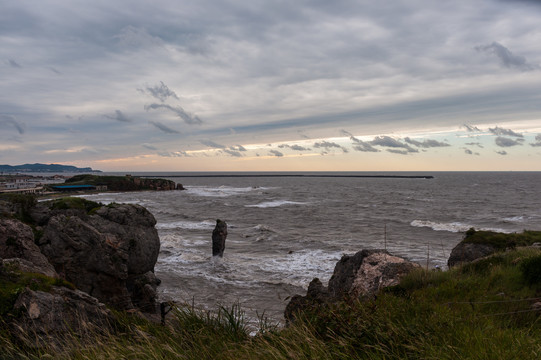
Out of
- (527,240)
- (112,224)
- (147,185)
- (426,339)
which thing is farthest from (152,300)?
(147,185)

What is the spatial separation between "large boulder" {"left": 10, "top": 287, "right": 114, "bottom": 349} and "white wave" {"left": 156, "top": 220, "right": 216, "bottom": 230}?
36733 millimetres

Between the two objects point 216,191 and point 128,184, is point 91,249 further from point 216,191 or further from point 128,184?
point 128,184

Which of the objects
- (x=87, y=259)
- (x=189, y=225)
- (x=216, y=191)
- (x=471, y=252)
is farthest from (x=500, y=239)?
(x=216, y=191)

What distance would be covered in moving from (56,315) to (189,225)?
4059cm

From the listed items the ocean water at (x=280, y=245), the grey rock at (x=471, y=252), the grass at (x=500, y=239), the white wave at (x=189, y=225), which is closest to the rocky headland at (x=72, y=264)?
the ocean water at (x=280, y=245)

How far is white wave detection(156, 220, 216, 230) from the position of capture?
149 ft

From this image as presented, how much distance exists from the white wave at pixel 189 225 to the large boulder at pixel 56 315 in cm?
3673

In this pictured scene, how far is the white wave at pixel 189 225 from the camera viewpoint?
4528 cm

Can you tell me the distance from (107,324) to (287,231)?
35172mm

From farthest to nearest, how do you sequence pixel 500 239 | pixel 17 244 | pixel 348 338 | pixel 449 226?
pixel 449 226 → pixel 500 239 → pixel 17 244 → pixel 348 338

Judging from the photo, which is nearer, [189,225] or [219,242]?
[219,242]

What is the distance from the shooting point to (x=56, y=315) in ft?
25.6

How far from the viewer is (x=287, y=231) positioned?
42.9m

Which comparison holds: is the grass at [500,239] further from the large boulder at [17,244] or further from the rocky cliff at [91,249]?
the large boulder at [17,244]
